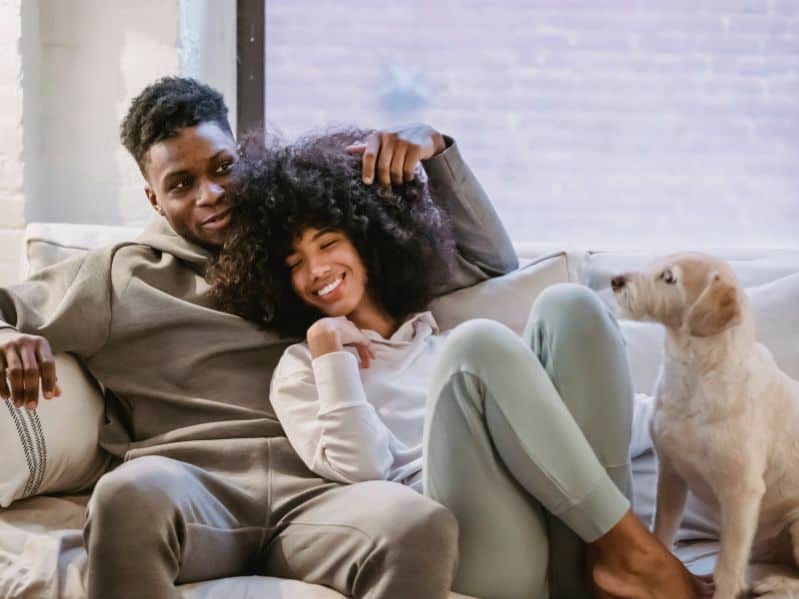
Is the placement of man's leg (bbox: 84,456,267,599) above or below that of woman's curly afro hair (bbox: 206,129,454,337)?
below

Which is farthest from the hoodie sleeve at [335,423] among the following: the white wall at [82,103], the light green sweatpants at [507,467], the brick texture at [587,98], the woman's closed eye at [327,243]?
the brick texture at [587,98]

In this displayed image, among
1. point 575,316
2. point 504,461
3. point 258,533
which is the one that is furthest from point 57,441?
point 575,316

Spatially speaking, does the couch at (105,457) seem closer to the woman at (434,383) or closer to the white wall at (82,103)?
the woman at (434,383)

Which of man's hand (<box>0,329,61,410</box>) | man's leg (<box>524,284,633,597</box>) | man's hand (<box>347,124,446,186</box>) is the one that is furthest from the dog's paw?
man's hand (<box>0,329,61,410</box>)

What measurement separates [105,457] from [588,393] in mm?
853

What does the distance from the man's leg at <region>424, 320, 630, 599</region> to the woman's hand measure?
25 cm

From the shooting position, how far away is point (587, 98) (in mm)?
2838

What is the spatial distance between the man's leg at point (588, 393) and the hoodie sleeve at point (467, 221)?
18.7 inches

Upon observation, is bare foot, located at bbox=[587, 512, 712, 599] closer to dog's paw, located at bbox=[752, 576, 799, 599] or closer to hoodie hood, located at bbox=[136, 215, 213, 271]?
dog's paw, located at bbox=[752, 576, 799, 599]

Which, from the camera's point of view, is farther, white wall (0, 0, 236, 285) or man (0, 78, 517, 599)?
white wall (0, 0, 236, 285)

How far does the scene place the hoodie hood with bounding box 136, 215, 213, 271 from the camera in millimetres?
1940

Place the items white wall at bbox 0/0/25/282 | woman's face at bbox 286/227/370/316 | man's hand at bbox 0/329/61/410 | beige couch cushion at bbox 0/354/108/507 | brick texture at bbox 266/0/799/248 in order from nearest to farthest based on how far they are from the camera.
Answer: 1. man's hand at bbox 0/329/61/410
2. beige couch cushion at bbox 0/354/108/507
3. woman's face at bbox 286/227/370/316
4. white wall at bbox 0/0/25/282
5. brick texture at bbox 266/0/799/248

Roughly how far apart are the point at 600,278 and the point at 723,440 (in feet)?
2.05

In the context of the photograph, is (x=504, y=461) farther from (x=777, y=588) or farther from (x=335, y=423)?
(x=777, y=588)
